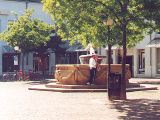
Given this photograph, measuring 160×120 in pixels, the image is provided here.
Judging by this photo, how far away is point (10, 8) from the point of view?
47.3m

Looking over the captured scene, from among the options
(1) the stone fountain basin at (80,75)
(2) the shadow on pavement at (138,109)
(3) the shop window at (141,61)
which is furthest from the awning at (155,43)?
(2) the shadow on pavement at (138,109)

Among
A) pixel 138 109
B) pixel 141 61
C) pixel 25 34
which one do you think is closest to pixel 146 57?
pixel 141 61

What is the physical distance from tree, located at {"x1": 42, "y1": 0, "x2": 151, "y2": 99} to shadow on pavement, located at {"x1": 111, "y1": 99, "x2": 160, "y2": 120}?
4.10 ft

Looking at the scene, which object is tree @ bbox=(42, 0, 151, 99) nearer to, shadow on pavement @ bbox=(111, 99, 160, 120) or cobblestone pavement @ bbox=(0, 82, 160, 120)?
shadow on pavement @ bbox=(111, 99, 160, 120)

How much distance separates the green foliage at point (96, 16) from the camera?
54.4ft

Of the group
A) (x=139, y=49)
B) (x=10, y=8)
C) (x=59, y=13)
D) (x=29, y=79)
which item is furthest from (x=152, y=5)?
(x=10, y=8)

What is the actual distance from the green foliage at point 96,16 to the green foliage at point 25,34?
65.1 feet

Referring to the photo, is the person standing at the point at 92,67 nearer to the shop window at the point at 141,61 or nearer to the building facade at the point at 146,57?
the building facade at the point at 146,57

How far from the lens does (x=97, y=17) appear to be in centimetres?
1723

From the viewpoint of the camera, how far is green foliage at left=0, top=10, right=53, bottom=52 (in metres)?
37.9

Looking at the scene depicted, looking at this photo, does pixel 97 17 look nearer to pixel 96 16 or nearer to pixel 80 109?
pixel 96 16

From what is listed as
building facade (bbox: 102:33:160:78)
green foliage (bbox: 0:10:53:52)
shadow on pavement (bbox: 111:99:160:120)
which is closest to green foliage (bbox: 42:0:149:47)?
shadow on pavement (bbox: 111:99:160:120)

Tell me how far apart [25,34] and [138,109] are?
977 inches

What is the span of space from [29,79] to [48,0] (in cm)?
2115
